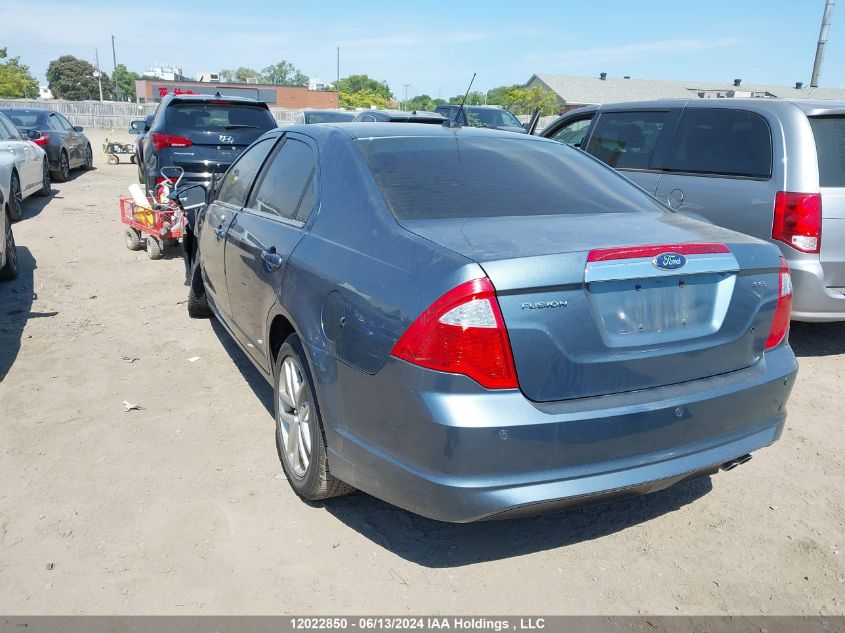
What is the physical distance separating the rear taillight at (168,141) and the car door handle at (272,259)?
6.10 m

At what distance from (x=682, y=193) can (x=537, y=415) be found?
163 inches

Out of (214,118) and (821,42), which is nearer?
(214,118)

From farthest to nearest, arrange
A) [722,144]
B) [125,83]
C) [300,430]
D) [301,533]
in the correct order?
[125,83], [722,144], [300,430], [301,533]

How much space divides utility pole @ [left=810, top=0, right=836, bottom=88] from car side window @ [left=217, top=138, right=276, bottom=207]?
15.2 m

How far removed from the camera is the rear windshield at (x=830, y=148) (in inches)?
196

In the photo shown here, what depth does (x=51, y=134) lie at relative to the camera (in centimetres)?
1523

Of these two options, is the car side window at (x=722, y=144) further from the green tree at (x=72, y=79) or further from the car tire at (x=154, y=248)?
the green tree at (x=72, y=79)

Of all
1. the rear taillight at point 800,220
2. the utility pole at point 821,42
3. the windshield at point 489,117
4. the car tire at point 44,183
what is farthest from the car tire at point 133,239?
the utility pole at point 821,42

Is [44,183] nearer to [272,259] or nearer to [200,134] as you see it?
[200,134]

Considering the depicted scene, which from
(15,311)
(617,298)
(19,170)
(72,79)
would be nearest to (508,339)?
(617,298)

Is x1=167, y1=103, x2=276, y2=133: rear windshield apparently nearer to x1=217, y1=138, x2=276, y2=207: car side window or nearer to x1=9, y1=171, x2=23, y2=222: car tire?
x1=9, y1=171, x2=23, y2=222: car tire

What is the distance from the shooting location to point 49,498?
3.31 meters

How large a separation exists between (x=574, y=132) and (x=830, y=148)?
11.4 ft

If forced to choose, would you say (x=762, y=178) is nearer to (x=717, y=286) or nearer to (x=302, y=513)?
(x=717, y=286)
